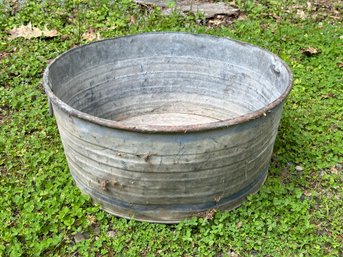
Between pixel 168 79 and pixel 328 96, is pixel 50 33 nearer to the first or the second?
pixel 168 79

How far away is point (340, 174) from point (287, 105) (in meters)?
0.85

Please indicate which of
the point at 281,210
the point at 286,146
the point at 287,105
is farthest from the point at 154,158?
the point at 287,105

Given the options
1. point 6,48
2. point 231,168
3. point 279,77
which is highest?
point 279,77

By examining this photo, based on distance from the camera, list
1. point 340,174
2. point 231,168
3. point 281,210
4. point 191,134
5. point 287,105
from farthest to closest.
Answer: point 287,105 < point 340,174 < point 281,210 < point 231,168 < point 191,134

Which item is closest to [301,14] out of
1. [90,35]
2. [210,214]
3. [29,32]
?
[90,35]

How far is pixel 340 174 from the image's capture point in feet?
10.2

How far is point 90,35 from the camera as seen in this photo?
4695 millimetres

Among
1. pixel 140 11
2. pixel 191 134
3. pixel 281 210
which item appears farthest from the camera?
pixel 140 11

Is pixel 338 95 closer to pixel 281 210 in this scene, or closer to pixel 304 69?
pixel 304 69

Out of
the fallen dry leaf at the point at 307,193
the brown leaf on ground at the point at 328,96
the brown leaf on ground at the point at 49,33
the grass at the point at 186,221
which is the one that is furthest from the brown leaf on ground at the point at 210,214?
the brown leaf on ground at the point at 49,33

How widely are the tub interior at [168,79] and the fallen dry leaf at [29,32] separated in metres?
1.62

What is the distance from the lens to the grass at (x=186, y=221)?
2.54m

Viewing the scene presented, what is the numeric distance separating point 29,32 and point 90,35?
59 centimetres

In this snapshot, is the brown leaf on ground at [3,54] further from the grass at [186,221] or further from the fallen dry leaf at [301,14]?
the fallen dry leaf at [301,14]
